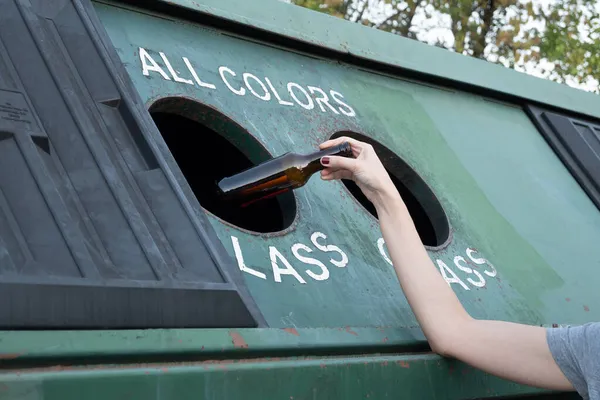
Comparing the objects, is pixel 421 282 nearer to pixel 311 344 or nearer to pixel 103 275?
pixel 311 344

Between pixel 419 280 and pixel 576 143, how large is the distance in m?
1.89

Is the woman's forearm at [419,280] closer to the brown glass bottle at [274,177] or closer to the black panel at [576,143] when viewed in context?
the brown glass bottle at [274,177]

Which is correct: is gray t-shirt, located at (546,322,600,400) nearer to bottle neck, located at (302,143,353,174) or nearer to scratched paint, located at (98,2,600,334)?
scratched paint, located at (98,2,600,334)

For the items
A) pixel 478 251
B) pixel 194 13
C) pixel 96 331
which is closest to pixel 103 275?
pixel 96 331

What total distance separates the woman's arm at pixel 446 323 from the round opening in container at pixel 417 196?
23.7 inches

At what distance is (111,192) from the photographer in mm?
1519

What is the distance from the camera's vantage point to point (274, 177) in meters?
2.13

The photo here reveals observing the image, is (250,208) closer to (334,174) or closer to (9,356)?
(334,174)

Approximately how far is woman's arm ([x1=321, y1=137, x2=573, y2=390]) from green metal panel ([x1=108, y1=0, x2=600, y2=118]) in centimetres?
79

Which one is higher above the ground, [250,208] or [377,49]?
[377,49]

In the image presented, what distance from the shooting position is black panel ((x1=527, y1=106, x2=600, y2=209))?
3396 millimetres

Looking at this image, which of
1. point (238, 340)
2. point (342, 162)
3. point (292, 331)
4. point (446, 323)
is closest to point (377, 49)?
point (342, 162)

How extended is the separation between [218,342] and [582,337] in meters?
0.83

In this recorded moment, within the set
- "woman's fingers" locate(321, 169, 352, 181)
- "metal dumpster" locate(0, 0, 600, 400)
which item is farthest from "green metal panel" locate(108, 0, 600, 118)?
"woman's fingers" locate(321, 169, 352, 181)
